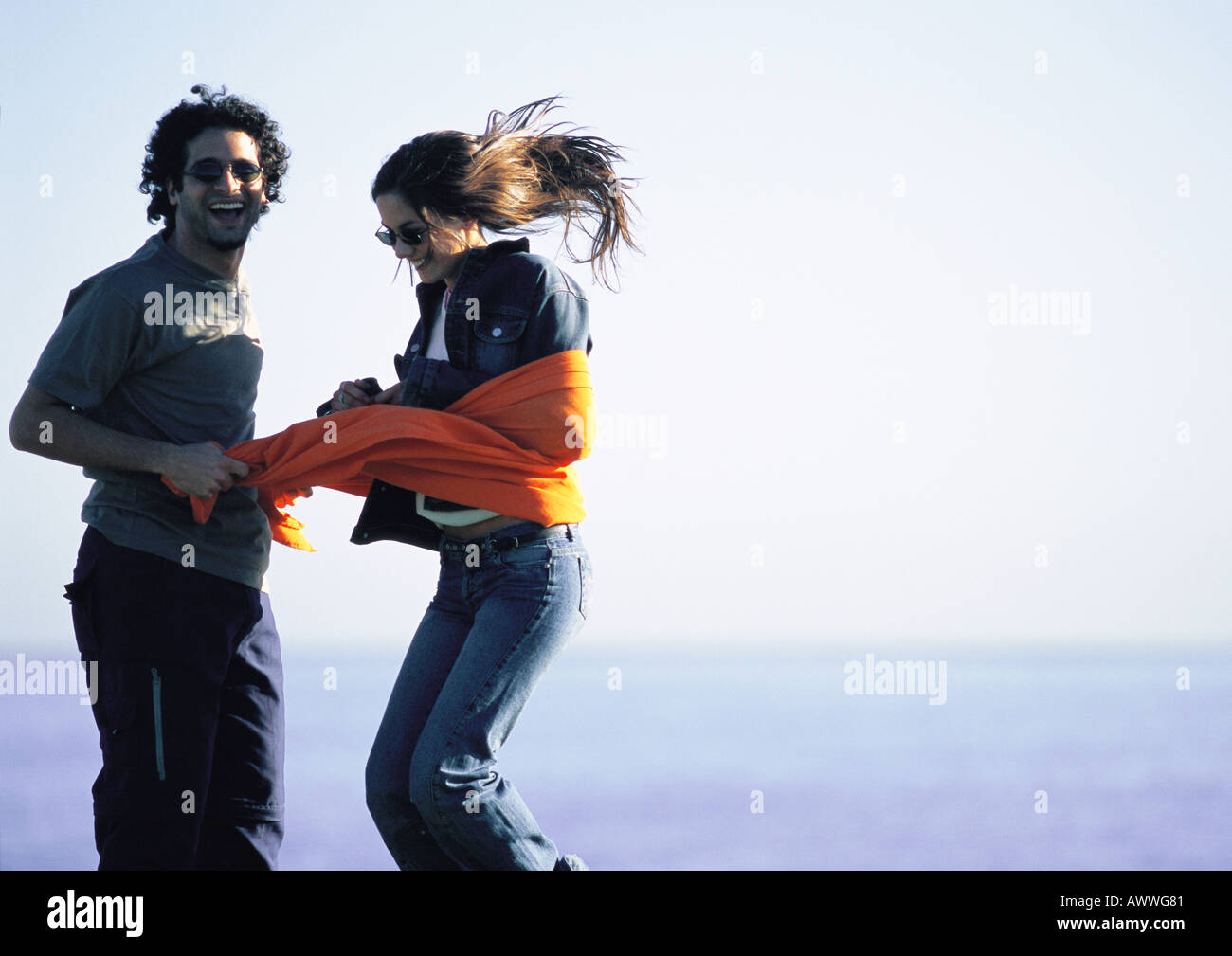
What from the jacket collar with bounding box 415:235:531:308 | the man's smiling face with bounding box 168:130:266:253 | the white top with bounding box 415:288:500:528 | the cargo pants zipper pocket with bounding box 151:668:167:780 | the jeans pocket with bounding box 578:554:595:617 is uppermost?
the man's smiling face with bounding box 168:130:266:253

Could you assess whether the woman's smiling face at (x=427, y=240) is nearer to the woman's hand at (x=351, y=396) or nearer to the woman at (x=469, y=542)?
the woman at (x=469, y=542)

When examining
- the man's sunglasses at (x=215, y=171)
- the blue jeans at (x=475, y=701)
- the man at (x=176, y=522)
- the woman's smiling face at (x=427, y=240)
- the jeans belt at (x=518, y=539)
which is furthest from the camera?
the man's sunglasses at (x=215, y=171)

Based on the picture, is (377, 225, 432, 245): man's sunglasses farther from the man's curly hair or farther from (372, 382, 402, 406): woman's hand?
the man's curly hair

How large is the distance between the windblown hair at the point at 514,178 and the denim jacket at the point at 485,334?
14 cm

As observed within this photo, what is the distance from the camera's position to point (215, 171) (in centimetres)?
411

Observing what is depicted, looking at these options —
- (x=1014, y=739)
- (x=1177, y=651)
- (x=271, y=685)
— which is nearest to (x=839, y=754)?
(x=1014, y=739)

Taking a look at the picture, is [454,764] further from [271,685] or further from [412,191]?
[412,191]

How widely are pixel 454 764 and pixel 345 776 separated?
1383 cm

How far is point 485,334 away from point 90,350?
3.80 feet

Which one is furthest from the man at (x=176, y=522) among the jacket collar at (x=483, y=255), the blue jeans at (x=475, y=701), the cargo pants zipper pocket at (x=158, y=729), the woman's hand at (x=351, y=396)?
the jacket collar at (x=483, y=255)

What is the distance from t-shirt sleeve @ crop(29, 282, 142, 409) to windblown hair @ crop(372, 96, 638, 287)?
86 cm

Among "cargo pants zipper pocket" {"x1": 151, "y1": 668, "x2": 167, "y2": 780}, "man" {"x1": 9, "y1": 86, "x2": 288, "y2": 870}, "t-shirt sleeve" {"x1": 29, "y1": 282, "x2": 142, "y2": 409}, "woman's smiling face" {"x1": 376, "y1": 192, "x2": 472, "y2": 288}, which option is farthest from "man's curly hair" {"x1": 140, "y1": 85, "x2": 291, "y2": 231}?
"cargo pants zipper pocket" {"x1": 151, "y1": 668, "x2": 167, "y2": 780}

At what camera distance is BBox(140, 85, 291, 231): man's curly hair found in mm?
4219

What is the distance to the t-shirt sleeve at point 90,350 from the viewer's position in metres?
3.79
